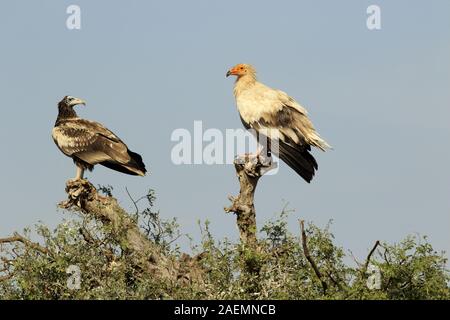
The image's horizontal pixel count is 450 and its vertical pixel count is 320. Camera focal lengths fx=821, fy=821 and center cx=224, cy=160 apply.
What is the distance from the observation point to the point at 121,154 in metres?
18.0

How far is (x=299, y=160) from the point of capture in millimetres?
16969

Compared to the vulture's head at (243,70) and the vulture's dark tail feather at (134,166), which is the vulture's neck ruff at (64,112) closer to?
the vulture's dark tail feather at (134,166)

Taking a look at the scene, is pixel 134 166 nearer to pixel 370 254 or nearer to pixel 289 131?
pixel 289 131

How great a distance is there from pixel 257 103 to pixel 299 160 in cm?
230

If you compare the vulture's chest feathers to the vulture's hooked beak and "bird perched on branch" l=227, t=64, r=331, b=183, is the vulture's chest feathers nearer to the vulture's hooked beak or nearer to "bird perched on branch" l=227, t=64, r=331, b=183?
"bird perched on branch" l=227, t=64, r=331, b=183

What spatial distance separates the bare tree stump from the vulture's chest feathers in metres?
2.37

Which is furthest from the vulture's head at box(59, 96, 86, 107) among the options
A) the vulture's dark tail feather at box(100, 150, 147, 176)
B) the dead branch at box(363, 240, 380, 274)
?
the dead branch at box(363, 240, 380, 274)

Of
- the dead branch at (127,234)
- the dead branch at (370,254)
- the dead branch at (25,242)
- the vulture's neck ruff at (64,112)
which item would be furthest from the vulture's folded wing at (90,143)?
the dead branch at (370,254)

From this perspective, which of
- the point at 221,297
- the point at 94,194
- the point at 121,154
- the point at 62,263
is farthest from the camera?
the point at 121,154

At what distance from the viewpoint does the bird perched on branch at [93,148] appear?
17.9 m

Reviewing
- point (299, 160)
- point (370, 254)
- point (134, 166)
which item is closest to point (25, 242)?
point (134, 166)
